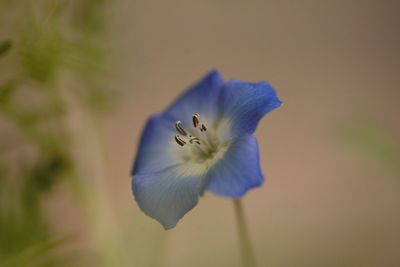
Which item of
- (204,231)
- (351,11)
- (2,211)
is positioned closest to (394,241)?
(204,231)

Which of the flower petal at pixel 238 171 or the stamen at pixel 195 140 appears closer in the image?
the flower petal at pixel 238 171

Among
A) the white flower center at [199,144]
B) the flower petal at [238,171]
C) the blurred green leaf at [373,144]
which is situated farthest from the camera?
the blurred green leaf at [373,144]

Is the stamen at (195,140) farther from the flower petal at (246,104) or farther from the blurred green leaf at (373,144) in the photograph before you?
the blurred green leaf at (373,144)

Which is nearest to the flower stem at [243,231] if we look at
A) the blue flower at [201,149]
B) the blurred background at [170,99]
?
the blue flower at [201,149]

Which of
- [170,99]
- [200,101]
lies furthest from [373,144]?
[170,99]

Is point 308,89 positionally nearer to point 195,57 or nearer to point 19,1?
point 195,57

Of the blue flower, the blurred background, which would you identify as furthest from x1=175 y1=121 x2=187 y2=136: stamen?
the blurred background

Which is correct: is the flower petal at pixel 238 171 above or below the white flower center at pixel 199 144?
below

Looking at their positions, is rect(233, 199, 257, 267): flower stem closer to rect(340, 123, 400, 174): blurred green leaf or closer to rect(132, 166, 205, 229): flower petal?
rect(132, 166, 205, 229): flower petal

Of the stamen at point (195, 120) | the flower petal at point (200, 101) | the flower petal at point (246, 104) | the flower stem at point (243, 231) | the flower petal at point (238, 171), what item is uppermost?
the flower petal at point (200, 101)

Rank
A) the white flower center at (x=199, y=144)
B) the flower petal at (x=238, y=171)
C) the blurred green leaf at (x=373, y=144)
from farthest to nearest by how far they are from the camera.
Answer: the blurred green leaf at (x=373, y=144)
the white flower center at (x=199, y=144)
the flower petal at (x=238, y=171)
